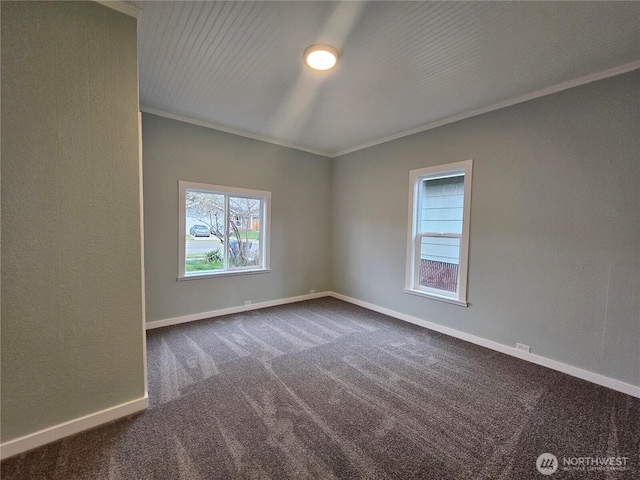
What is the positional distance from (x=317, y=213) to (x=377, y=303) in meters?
1.94

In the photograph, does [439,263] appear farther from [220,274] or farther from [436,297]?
[220,274]

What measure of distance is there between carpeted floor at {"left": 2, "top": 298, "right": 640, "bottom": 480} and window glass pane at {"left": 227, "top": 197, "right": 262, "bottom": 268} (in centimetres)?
151

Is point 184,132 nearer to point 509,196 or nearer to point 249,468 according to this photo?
point 249,468

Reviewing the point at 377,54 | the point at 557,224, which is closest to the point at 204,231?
the point at 377,54

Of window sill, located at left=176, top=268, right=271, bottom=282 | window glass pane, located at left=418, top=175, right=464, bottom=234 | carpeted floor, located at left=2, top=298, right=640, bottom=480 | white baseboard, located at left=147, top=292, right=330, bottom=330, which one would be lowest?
carpeted floor, located at left=2, top=298, right=640, bottom=480

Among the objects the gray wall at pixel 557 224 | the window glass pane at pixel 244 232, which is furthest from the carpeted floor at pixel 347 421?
the window glass pane at pixel 244 232

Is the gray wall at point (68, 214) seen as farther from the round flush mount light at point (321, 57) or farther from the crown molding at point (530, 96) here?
the crown molding at point (530, 96)

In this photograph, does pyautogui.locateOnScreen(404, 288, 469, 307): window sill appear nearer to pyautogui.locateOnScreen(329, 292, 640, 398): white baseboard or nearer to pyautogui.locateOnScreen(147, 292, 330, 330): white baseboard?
pyautogui.locateOnScreen(329, 292, 640, 398): white baseboard

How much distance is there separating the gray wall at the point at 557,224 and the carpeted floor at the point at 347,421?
403 mm

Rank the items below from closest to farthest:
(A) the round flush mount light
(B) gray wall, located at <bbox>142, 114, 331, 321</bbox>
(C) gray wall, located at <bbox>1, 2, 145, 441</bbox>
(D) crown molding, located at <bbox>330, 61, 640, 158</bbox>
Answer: (C) gray wall, located at <bbox>1, 2, 145, 441</bbox> → (A) the round flush mount light → (D) crown molding, located at <bbox>330, 61, 640, 158</bbox> → (B) gray wall, located at <bbox>142, 114, 331, 321</bbox>

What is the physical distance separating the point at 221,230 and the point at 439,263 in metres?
→ 3.17

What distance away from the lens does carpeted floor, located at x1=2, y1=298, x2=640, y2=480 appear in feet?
4.94

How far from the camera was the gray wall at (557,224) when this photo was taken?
227 cm

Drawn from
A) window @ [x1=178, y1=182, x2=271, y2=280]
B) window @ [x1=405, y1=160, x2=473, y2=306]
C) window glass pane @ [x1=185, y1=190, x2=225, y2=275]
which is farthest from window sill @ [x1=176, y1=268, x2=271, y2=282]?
window @ [x1=405, y1=160, x2=473, y2=306]
